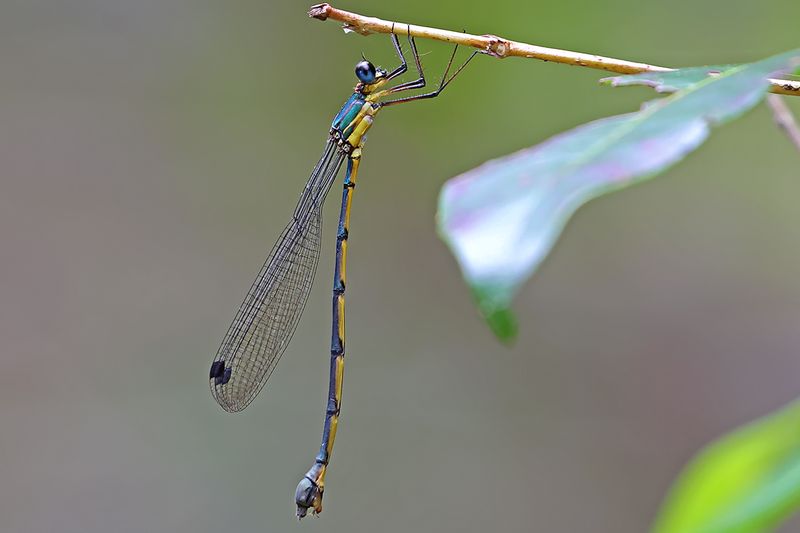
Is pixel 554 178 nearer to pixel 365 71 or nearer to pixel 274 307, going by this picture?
pixel 365 71

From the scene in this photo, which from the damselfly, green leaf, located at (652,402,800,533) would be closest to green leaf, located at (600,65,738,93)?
green leaf, located at (652,402,800,533)

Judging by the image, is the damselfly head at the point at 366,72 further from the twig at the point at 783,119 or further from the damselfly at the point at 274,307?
the twig at the point at 783,119

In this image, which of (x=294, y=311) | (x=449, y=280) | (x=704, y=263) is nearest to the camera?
(x=294, y=311)

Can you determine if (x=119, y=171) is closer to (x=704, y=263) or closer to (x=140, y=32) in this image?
(x=140, y=32)

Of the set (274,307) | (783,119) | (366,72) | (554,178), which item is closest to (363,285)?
(274,307)

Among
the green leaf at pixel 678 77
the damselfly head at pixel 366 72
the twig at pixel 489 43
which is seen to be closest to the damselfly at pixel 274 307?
the damselfly head at pixel 366 72

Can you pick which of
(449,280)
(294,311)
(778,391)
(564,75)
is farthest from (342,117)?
(778,391)

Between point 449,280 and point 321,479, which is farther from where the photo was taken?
point 449,280

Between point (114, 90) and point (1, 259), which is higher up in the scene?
point (114, 90)
